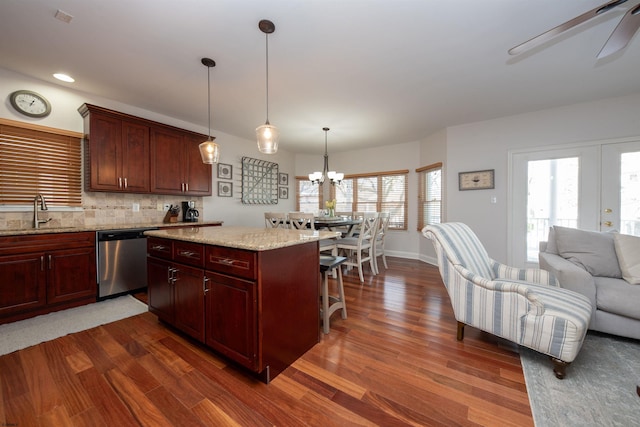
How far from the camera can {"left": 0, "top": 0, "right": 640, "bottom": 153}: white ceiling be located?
1754 millimetres

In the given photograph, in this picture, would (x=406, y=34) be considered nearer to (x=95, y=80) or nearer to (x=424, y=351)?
(x=424, y=351)

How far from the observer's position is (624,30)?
1511 millimetres

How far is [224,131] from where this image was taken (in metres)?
4.52

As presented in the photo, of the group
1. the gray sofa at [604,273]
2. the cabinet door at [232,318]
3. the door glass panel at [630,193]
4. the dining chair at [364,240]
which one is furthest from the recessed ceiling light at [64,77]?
the door glass panel at [630,193]

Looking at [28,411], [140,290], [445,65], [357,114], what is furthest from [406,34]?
[140,290]

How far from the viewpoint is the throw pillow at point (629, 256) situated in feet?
6.41

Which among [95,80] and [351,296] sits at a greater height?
[95,80]

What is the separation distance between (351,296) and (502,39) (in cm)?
284

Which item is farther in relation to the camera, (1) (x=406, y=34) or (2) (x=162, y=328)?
(2) (x=162, y=328)

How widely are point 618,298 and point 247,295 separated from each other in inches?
107

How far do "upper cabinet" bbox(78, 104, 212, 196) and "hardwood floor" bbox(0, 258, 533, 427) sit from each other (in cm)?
183

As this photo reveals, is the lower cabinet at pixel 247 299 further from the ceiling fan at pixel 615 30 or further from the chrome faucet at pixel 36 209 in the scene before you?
the ceiling fan at pixel 615 30

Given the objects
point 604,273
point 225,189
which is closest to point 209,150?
point 225,189

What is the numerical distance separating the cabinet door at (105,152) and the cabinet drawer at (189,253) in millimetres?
1886
